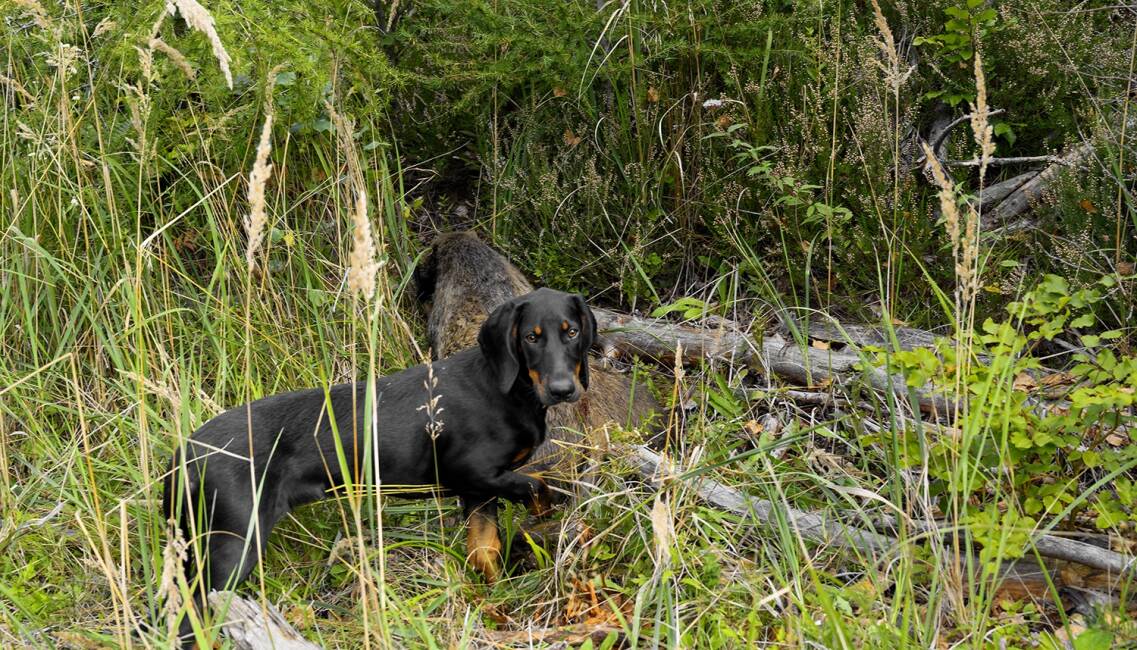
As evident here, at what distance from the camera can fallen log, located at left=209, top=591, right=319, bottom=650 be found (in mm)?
3098

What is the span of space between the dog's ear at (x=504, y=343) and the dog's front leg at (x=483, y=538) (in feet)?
1.55

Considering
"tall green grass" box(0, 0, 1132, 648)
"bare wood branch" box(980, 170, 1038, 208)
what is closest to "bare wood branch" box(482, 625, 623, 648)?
"tall green grass" box(0, 0, 1132, 648)

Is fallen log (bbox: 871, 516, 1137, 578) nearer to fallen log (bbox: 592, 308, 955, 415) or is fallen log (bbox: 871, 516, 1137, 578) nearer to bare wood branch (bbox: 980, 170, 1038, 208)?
fallen log (bbox: 592, 308, 955, 415)

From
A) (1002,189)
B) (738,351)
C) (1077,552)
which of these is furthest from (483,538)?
(1002,189)

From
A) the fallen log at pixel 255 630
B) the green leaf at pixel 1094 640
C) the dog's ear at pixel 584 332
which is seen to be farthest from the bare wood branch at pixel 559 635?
the green leaf at pixel 1094 640

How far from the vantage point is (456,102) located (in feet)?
19.7

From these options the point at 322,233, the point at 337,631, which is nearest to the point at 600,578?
the point at 337,631

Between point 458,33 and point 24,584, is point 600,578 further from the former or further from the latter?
point 458,33

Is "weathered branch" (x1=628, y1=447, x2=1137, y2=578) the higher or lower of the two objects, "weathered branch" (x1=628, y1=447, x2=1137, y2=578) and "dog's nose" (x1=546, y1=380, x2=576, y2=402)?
the lower

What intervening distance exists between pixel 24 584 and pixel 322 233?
6.79 ft

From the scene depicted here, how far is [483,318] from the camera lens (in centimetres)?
521

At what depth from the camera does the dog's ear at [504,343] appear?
3.99m

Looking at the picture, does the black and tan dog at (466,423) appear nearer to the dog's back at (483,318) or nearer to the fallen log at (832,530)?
the dog's back at (483,318)

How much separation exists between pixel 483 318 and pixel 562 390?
1.45 meters
